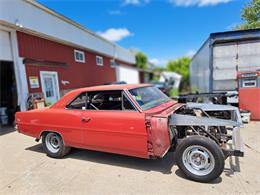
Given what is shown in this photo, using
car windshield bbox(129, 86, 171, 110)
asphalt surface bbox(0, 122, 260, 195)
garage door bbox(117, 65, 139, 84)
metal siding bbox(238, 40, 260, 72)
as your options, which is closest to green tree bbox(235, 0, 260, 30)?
metal siding bbox(238, 40, 260, 72)

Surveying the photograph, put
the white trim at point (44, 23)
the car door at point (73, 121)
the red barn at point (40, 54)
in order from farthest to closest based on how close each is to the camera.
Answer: the red barn at point (40, 54)
the white trim at point (44, 23)
the car door at point (73, 121)

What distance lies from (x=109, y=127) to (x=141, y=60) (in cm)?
3244

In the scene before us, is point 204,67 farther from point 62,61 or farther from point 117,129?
point 62,61

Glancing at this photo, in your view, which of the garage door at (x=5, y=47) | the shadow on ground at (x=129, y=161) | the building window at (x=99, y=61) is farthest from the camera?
the building window at (x=99, y=61)

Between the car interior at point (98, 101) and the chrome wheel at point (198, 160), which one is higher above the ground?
the car interior at point (98, 101)

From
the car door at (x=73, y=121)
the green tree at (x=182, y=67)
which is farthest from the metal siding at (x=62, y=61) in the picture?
the green tree at (x=182, y=67)

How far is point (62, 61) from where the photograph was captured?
10.4 m

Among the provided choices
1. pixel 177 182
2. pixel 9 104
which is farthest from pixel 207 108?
pixel 9 104

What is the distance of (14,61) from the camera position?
7477mm

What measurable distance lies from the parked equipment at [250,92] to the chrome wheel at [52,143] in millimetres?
5936

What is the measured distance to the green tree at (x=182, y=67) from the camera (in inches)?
1060

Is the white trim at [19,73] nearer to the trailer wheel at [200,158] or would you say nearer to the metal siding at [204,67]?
the trailer wheel at [200,158]

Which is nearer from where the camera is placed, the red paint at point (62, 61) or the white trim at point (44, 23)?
the white trim at point (44, 23)

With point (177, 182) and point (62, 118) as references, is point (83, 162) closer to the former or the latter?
point (62, 118)
